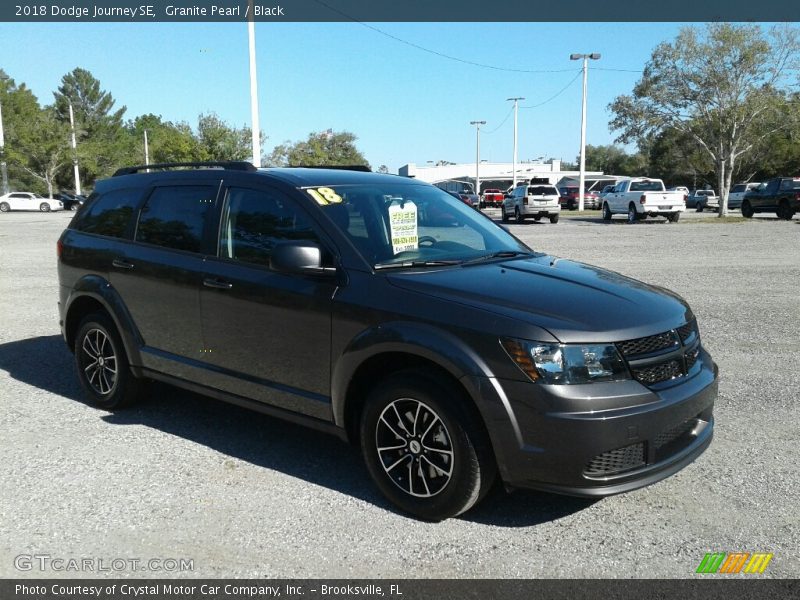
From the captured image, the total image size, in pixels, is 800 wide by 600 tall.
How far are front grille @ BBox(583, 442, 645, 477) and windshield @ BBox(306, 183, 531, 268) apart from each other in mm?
1464

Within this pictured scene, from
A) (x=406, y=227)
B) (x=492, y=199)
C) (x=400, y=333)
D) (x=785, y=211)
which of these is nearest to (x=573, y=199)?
(x=492, y=199)

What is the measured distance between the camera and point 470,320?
3416 millimetres

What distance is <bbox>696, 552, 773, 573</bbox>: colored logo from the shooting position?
10.5ft

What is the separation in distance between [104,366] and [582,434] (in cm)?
383

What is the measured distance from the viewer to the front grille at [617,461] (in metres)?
3.26

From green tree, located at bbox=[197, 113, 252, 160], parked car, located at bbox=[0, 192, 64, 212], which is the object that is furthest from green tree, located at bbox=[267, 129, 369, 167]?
parked car, located at bbox=[0, 192, 64, 212]

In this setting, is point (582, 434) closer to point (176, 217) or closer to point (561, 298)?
point (561, 298)

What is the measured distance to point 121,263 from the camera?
207 inches

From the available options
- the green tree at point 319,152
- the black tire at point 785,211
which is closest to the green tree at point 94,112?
the green tree at point 319,152

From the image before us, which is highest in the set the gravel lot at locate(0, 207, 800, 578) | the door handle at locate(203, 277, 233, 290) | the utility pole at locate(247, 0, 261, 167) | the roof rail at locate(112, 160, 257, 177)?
the utility pole at locate(247, 0, 261, 167)

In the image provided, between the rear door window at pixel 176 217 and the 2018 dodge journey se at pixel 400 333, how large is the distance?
2 cm

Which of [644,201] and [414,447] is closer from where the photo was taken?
[414,447]

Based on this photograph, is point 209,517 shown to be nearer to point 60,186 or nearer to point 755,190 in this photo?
point 755,190

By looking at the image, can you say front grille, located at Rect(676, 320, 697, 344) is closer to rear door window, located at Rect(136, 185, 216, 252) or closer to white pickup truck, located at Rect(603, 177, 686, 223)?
rear door window, located at Rect(136, 185, 216, 252)
